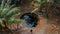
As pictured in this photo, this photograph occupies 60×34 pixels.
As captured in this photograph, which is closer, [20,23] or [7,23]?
[7,23]

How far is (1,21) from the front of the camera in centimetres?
575

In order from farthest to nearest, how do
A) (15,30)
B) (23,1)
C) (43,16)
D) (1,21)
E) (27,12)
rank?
1. (23,1)
2. (27,12)
3. (43,16)
4. (15,30)
5. (1,21)

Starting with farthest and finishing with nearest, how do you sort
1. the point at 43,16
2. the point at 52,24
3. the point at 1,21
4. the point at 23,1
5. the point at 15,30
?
the point at 23,1
the point at 43,16
the point at 52,24
the point at 15,30
the point at 1,21

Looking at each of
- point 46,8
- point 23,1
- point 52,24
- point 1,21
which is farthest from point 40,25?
point 23,1

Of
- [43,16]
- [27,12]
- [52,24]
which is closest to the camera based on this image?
[52,24]

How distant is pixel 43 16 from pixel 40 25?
0.66 meters

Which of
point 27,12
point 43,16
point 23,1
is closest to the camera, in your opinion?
point 43,16

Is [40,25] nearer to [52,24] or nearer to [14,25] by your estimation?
[52,24]

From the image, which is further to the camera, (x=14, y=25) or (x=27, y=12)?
(x=27, y=12)

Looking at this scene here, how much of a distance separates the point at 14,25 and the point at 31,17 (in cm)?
116

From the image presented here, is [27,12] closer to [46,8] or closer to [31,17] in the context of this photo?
[31,17]

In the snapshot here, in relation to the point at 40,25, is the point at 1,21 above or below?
above

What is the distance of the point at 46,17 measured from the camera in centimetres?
698

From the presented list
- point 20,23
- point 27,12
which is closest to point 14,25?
point 20,23
